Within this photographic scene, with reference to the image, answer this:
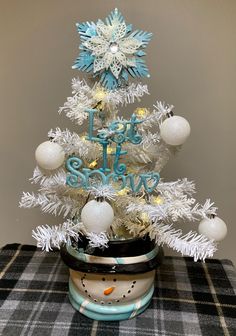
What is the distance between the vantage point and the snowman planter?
2.48 ft

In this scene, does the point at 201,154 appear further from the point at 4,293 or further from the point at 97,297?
the point at 4,293

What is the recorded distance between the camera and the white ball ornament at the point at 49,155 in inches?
29.1

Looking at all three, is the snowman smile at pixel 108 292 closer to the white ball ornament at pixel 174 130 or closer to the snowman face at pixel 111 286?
the snowman face at pixel 111 286

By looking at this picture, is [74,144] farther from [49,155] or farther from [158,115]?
[158,115]

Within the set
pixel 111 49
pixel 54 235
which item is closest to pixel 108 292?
pixel 54 235

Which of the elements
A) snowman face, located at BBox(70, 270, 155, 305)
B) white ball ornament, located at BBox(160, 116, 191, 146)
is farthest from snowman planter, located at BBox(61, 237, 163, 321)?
white ball ornament, located at BBox(160, 116, 191, 146)

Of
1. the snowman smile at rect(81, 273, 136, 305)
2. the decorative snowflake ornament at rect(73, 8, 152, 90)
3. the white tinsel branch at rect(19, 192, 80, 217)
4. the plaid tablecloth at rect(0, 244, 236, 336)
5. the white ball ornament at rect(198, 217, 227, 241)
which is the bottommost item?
the plaid tablecloth at rect(0, 244, 236, 336)

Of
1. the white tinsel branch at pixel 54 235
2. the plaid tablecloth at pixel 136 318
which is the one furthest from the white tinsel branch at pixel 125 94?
the plaid tablecloth at pixel 136 318

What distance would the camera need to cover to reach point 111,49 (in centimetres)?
73

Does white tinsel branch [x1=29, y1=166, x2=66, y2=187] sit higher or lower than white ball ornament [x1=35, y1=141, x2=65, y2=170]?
lower

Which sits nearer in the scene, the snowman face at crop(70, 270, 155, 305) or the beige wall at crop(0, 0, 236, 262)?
the snowman face at crop(70, 270, 155, 305)

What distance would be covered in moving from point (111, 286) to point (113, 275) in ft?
0.08

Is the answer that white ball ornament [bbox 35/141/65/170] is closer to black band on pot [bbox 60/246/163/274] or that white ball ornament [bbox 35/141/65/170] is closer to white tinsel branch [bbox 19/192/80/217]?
white tinsel branch [bbox 19/192/80/217]

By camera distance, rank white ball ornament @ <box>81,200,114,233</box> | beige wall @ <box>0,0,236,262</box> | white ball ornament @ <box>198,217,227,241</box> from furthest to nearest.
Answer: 1. beige wall @ <box>0,0,236,262</box>
2. white ball ornament @ <box>198,217,227,241</box>
3. white ball ornament @ <box>81,200,114,233</box>
